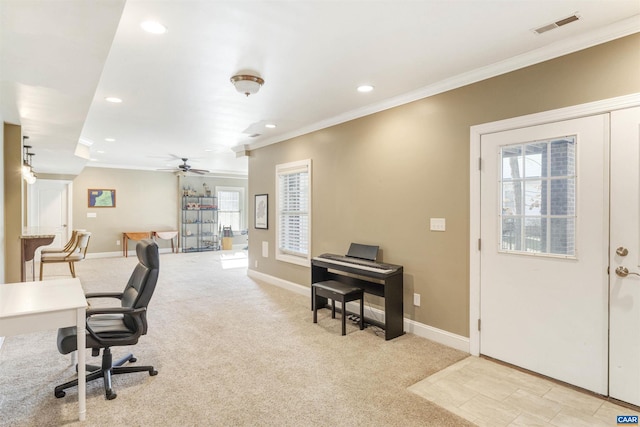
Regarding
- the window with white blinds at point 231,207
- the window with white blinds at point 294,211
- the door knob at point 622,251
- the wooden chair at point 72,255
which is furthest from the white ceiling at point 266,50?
the window with white blinds at point 231,207

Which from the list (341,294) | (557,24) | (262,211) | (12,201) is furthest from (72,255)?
(557,24)

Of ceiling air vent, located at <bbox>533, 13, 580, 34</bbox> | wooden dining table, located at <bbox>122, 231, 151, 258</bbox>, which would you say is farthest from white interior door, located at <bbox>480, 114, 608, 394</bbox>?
wooden dining table, located at <bbox>122, 231, 151, 258</bbox>

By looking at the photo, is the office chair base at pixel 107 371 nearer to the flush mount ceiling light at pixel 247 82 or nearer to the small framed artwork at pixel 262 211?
the flush mount ceiling light at pixel 247 82

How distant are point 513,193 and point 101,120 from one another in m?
5.05

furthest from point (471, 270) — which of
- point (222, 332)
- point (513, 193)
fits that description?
point (222, 332)

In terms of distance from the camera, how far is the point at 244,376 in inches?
103

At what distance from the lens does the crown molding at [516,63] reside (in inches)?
86.0

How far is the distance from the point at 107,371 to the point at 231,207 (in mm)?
9408

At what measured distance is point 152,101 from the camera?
3703 millimetres

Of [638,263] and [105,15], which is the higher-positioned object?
[105,15]

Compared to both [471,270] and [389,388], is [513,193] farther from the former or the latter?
[389,388]

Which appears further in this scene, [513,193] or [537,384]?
[513,193]

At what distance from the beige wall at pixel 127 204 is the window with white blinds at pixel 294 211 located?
5.96 m

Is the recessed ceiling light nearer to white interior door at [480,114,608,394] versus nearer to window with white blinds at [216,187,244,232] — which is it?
white interior door at [480,114,608,394]
